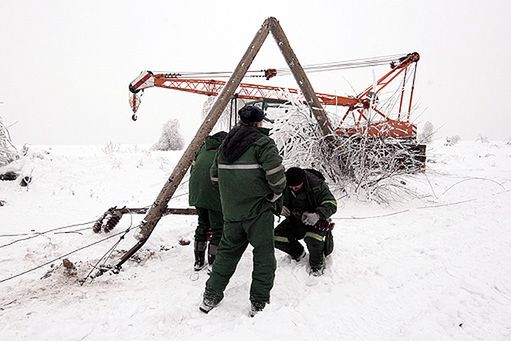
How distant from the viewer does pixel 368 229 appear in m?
4.78

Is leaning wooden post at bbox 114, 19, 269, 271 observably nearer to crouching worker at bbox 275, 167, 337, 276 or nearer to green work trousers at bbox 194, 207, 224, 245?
green work trousers at bbox 194, 207, 224, 245

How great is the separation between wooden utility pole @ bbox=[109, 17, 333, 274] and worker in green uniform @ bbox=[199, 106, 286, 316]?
1.42m

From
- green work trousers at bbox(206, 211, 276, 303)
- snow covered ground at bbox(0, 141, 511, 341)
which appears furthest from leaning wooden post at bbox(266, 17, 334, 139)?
green work trousers at bbox(206, 211, 276, 303)

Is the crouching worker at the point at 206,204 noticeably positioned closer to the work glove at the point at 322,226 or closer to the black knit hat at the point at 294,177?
the black knit hat at the point at 294,177

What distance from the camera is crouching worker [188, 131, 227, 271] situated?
138 inches

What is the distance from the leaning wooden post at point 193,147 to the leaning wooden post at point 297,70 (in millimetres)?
199

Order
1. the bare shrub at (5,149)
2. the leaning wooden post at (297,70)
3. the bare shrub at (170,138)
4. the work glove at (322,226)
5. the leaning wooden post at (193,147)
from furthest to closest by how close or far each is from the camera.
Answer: the bare shrub at (170,138)
the bare shrub at (5,149)
the leaning wooden post at (297,70)
the leaning wooden post at (193,147)
the work glove at (322,226)

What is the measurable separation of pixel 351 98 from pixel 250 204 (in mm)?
6169

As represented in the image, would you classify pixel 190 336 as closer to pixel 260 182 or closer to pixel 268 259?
pixel 268 259

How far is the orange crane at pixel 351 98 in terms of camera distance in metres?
6.52

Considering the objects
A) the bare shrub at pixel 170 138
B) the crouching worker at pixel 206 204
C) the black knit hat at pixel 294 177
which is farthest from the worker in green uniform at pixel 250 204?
the bare shrub at pixel 170 138

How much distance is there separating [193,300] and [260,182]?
125 cm

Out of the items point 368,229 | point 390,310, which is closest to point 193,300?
point 390,310

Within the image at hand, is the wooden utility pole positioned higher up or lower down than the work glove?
higher up
